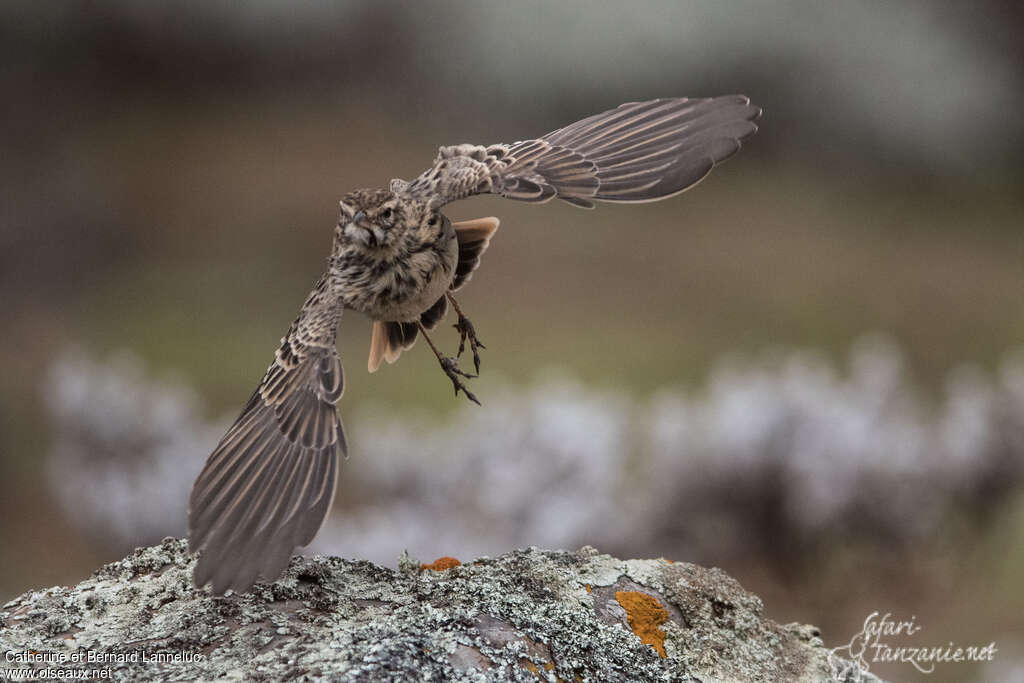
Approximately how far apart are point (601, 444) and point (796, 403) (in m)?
1.08

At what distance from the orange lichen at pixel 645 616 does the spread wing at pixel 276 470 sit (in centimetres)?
92

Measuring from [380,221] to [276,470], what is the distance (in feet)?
2.58

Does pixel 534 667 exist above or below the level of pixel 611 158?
below

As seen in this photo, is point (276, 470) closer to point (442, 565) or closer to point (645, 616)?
point (442, 565)

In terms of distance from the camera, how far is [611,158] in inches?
138

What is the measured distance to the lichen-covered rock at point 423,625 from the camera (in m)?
2.48

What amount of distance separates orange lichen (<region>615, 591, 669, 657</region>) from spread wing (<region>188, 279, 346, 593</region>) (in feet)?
3.02

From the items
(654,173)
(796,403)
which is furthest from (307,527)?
(796,403)

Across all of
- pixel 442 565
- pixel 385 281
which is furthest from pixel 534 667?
pixel 385 281

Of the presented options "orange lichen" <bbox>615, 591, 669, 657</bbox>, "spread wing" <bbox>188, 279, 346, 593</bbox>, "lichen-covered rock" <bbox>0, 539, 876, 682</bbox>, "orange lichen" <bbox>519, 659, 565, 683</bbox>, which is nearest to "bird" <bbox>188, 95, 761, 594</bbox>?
"spread wing" <bbox>188, 279, 346, 593</bbox>

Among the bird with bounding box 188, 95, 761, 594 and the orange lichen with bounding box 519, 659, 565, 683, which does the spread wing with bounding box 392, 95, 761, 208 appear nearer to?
the bird with bounding box 188, 95, 761, 594

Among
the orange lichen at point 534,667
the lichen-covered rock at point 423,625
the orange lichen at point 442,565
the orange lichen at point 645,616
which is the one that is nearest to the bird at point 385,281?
the lichen-covered rock at point 423,625

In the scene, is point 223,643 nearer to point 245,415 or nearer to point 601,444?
point 245,415

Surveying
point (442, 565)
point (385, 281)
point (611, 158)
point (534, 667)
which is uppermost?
point (611, 158)
